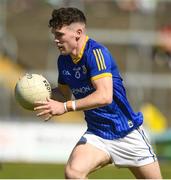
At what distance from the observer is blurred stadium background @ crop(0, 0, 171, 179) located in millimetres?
20781

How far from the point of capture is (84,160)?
7.66 meters

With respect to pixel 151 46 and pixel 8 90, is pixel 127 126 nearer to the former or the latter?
pixel 8 90

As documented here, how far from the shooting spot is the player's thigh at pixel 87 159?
25.0 feet

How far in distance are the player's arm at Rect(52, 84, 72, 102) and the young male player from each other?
0.21m

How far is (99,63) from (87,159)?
0.98 meters

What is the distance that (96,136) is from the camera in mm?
7961

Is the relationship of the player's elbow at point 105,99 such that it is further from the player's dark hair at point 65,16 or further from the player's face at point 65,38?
the player's dark hair at point 65,16

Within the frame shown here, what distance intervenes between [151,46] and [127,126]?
64.4 ft

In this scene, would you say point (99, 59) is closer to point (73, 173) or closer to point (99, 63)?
point (99, 63)

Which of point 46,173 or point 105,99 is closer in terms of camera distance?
point 105,99

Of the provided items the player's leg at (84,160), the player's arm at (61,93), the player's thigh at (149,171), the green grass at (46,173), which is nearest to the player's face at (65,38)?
the player's arm at (61,93)

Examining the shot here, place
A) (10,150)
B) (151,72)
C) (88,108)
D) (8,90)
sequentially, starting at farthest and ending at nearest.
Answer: (151,72) → (8,90) → (10,150) → (88,108)

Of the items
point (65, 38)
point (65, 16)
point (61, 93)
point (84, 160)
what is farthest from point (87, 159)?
point (65, 16)

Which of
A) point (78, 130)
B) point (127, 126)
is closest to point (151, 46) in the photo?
point (78, 130)
